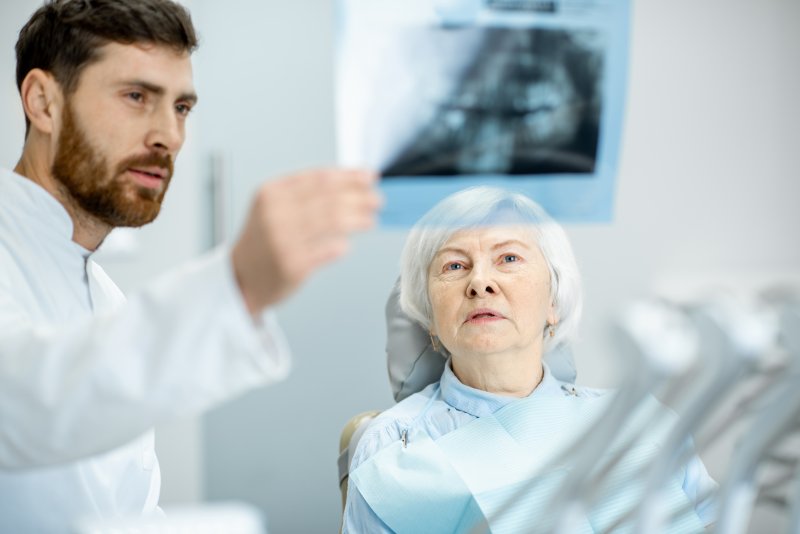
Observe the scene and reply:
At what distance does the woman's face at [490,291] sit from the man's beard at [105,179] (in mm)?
448

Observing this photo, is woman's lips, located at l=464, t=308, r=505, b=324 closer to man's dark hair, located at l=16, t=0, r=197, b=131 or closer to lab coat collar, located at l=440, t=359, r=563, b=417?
lab coat collar, located at l=440, t=359, r=563, b=417

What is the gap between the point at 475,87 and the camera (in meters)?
0.91

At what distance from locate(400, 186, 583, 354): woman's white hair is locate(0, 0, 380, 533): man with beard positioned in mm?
413

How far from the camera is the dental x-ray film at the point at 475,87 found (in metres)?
0.88

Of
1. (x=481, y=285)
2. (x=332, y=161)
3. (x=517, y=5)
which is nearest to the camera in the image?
(x=517, y=5)

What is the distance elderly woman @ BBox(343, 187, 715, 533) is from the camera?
116cm

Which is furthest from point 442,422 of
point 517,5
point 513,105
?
point 517,5

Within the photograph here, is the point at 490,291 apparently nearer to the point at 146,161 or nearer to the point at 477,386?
the point at 477,386

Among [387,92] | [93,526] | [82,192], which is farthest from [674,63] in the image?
[93,526]

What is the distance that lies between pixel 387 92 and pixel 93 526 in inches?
20.9

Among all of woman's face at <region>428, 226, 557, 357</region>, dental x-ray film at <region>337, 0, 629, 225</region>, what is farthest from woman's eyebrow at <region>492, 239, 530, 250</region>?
dental x-ray film at <region>337, 0, 629, 225</region>

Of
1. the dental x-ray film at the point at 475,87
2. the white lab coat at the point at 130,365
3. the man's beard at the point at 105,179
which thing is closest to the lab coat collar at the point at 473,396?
the dental x-ray film at the point at 475,87

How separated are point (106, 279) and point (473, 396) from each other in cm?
62

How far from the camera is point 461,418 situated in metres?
1.25
